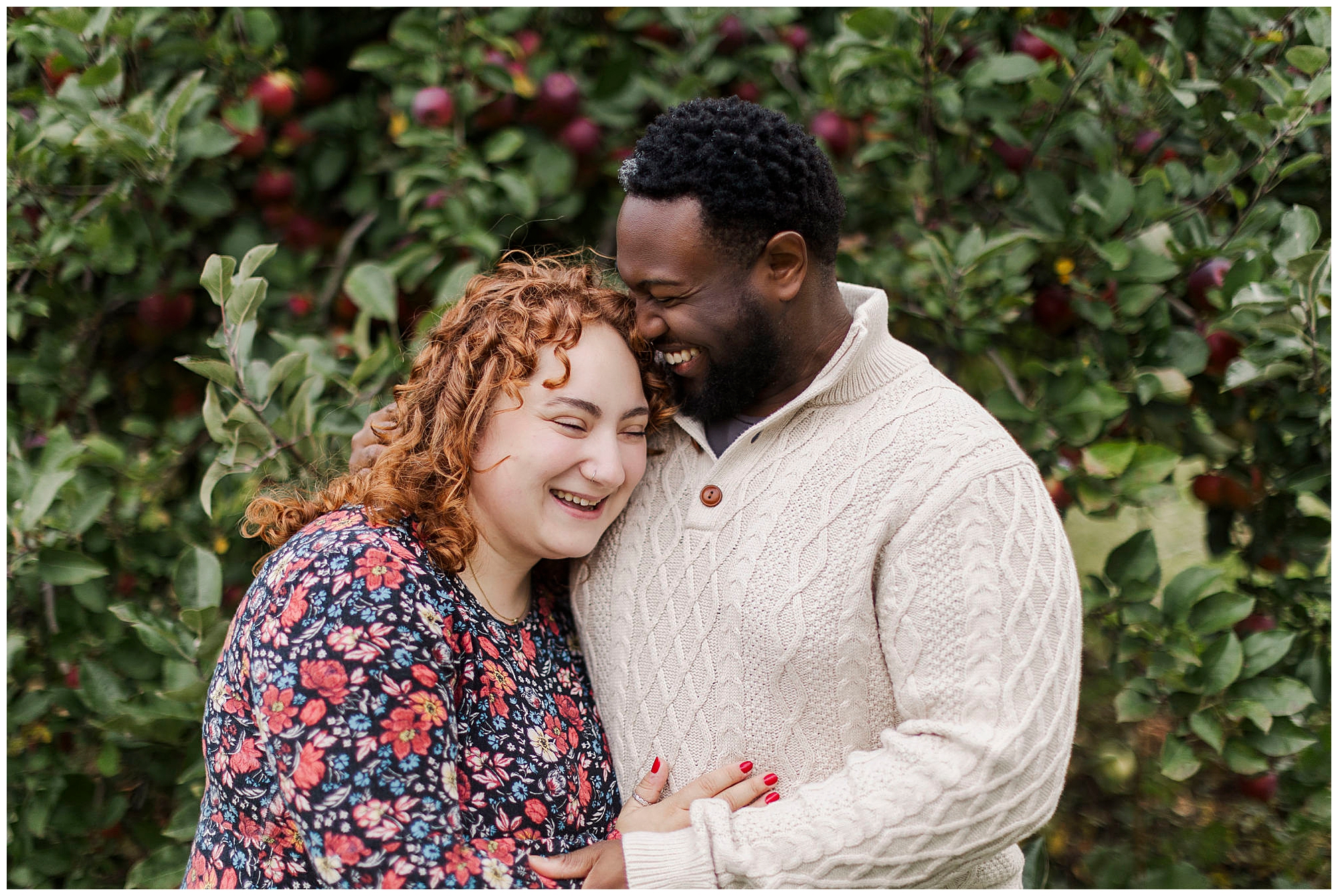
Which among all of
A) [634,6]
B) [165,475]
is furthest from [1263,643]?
[165,475]

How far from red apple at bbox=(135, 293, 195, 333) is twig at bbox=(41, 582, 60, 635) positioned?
2.01 ft

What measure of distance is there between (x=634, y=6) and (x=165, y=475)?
1.51 m

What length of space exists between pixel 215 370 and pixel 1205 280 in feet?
6.08

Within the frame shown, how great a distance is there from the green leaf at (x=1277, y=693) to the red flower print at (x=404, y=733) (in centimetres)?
148

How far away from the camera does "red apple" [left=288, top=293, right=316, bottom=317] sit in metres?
2.27

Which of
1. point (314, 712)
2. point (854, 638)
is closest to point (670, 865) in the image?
point (854, 638)

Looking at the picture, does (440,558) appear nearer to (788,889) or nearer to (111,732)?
(788,889)

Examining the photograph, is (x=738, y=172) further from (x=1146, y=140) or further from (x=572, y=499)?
(x=1146, y=140)

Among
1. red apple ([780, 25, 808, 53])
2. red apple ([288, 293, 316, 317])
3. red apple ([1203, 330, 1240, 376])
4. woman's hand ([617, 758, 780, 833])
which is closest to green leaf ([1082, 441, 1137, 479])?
red apple ([1203, 330, 1240, 376])

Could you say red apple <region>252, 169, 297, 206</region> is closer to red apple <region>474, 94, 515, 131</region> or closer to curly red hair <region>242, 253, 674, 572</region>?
red apple <region>474, 94, 515, 131</region>

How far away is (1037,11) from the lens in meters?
2.12

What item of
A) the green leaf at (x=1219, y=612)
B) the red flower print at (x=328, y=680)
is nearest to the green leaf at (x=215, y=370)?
the red flower print at (x=328, y=680)

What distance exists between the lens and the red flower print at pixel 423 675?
3.91ft

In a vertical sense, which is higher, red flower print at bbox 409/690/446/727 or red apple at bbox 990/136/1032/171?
red apple at bbox 990/136/1032/171
